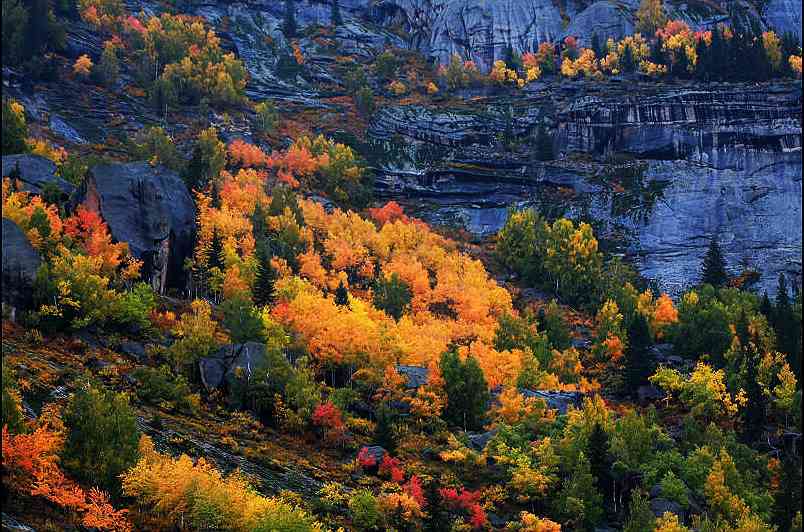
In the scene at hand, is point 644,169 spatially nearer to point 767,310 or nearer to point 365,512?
point 767,310

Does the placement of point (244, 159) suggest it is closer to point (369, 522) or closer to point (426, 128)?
point (426, 128)

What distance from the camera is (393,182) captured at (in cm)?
14812

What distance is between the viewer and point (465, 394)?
72.2 metres

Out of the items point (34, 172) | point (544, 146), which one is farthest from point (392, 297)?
point (544, 146)

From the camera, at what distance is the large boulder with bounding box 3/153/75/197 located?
84688 mm

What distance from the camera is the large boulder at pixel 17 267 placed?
62.8 metres

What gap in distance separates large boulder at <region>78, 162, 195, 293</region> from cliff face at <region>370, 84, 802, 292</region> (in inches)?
2447

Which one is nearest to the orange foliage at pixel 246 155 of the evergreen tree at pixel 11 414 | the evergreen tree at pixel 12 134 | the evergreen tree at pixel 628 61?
the evergreen tree at pixel 12 134

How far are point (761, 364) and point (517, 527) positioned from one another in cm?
4058

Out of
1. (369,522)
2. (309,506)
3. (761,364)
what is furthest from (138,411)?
(761,364)

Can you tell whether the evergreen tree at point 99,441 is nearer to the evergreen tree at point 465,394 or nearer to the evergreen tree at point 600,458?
the evergreen tree at point 465,394

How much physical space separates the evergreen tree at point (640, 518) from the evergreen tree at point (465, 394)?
17.9 m

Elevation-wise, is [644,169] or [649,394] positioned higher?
[644,169]

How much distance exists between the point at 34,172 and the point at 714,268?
94335mm
